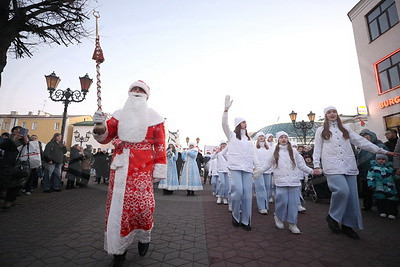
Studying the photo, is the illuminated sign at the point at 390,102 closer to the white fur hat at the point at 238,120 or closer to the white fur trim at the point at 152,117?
the white fur hat at the point at 238,120

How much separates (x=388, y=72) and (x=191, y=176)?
1274 centimetres

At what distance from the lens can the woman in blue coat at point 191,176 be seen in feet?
28.0

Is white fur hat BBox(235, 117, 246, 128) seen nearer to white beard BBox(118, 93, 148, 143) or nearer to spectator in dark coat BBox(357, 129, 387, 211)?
white beard BBox(118, 93, 148, 143)

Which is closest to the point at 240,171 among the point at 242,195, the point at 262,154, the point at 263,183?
the point at 242,195

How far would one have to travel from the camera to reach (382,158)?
503cm

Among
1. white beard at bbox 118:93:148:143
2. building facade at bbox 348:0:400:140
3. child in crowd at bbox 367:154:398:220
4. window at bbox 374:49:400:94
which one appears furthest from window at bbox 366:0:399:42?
white beard at bbox 118:93:148:143

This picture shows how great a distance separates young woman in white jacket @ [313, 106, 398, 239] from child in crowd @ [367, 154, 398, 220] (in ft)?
5.89

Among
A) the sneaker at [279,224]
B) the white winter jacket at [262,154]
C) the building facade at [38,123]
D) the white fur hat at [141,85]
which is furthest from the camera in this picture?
the building facade at [38,123]

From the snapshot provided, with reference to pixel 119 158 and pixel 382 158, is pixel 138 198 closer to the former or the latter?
pixel 119 158

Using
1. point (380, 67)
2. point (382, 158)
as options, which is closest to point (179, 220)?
point (382, 158)

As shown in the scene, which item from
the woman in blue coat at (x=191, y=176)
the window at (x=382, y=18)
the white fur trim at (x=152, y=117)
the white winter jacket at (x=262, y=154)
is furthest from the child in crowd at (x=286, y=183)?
the window at (x=382, y=18)

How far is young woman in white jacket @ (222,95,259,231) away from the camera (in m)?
4.10

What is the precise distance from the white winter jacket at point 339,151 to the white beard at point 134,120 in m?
3.21

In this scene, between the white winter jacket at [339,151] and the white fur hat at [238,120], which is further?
the white fur hat at [238,120]
